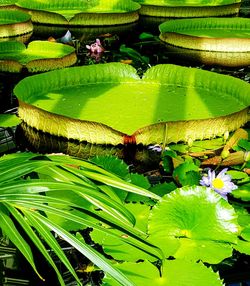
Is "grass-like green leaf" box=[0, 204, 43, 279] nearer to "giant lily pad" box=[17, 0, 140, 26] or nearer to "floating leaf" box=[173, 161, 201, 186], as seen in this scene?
"floating leaf" box=[173, 161, 201, 186]

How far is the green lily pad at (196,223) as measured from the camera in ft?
4.23

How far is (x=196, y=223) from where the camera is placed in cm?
132

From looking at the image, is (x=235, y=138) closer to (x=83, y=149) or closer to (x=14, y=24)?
(x=83, y=149)

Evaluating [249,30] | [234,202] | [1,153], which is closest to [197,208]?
[234,202]

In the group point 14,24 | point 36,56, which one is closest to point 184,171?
point 36,56

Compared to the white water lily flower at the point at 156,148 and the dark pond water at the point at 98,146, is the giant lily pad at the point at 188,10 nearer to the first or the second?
the dark pond water at the point at 98,146

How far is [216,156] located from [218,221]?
0.57 meters

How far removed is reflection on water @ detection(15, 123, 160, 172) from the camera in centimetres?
199

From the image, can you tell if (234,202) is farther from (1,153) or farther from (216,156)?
(1,153)

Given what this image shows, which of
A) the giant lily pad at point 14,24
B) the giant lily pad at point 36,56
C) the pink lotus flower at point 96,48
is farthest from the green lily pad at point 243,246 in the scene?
the giant lily pad at point 14,24

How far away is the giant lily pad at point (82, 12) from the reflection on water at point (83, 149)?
248cm

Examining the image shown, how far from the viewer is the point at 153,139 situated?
2012 mm

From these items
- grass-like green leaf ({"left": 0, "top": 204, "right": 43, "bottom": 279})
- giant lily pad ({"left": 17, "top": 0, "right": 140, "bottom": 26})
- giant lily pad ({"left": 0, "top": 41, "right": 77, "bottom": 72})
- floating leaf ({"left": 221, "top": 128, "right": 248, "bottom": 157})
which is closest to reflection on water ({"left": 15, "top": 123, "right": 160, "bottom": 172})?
floating leaf ({"left": 221, "top": 128, "right": 248, "bottom": 157})

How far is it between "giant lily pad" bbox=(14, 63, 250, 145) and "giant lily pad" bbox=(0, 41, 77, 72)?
43cm
